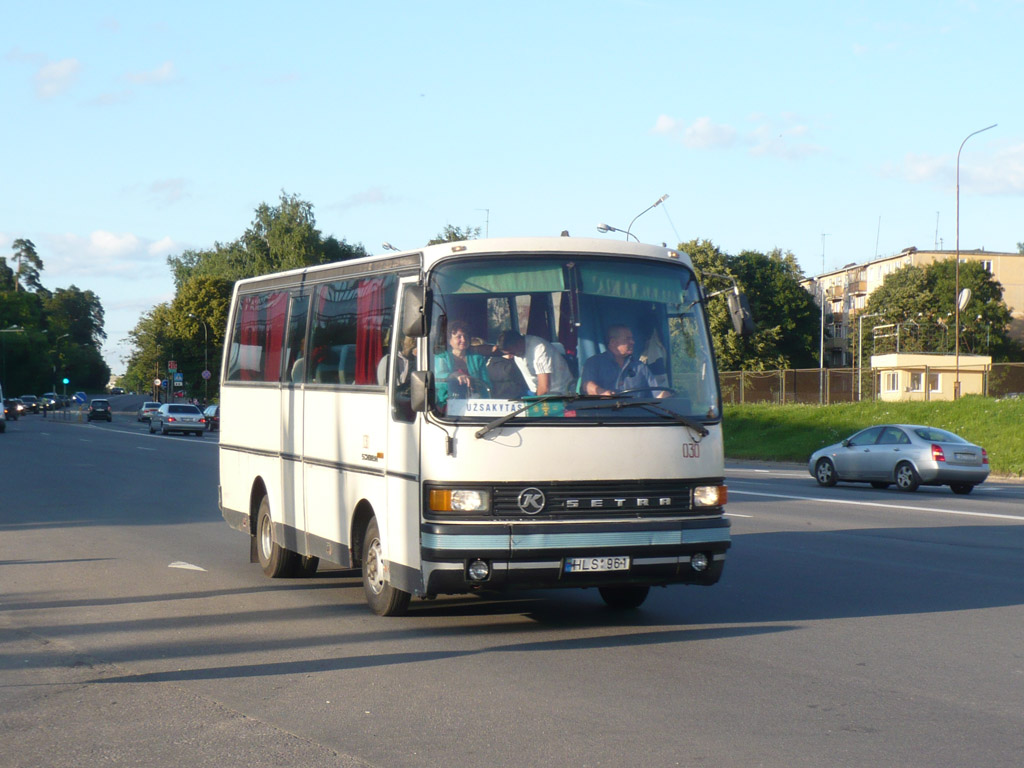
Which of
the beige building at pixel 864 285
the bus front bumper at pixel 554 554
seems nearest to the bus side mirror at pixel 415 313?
the bus front bumper at pixel 554 554

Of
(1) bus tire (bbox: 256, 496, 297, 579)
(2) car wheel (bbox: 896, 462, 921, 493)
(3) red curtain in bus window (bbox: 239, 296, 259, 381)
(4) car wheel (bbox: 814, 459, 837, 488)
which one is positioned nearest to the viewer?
(1) bus tire (bbox: 256, 496, 297, 579)

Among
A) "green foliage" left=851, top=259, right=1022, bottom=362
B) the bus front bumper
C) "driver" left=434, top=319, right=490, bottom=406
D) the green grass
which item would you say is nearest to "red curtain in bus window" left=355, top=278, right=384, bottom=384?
"driver" left=434, top=319, right=490, bottom=406

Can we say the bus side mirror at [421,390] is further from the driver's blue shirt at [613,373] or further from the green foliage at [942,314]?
the green foliage at [942,314]

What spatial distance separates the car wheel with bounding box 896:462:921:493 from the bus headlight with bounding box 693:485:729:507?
60.6ft

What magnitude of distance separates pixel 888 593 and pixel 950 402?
35101 mm

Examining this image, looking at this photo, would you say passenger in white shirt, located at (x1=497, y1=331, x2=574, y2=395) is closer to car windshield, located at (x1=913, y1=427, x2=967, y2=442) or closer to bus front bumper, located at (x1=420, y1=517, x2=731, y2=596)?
bus front bumper, located at (x1=420, y1=517, x2=731, y2=596)

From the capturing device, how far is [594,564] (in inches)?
332

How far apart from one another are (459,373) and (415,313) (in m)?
0.51

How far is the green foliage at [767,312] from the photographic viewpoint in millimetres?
86688

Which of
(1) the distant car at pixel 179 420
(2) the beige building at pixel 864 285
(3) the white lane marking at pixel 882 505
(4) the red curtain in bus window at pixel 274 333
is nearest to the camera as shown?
(4) the red curtain in bus window at pixel 274 333

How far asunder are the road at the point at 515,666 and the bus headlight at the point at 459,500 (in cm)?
92

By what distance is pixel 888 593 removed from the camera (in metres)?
10.9

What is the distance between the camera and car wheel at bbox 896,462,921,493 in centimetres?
2614

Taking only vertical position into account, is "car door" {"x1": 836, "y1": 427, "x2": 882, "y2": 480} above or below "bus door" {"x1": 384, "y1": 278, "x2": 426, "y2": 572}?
below
